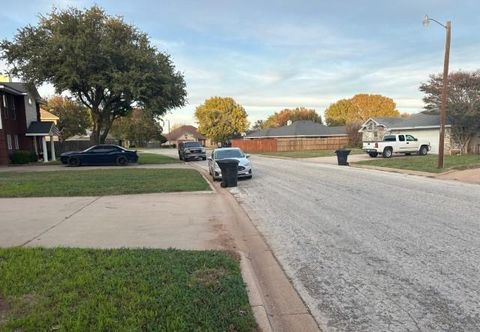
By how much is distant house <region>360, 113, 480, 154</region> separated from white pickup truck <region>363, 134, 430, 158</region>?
3287mm

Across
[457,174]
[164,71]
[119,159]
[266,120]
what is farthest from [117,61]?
[266,120]

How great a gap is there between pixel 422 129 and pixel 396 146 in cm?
720

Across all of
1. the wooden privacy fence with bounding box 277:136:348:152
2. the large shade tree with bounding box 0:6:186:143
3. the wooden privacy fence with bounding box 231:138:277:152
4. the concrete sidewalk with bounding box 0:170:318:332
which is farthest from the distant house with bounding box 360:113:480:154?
the concrete sidewalk with bounding box 0:170:318:332

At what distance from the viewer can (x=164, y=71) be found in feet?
107

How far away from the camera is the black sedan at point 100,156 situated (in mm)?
29000

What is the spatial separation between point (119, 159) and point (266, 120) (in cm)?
9336

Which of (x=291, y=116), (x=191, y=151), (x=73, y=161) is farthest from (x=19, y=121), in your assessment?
(x=291, y=116)

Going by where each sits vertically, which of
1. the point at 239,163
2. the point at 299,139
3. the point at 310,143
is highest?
the point at 239,163

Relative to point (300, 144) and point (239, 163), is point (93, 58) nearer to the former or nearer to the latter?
point (239, 163)

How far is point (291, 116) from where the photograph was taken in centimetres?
10538

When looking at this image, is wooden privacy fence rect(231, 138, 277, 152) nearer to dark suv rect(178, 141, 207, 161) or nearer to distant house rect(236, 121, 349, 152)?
distant house rect(236, 121, 349, 152)

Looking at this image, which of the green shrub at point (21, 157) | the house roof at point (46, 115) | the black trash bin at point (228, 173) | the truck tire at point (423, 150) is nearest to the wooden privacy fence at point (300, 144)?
the truck tire at point (423, 150)

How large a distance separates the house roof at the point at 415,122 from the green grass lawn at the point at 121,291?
3652 cm

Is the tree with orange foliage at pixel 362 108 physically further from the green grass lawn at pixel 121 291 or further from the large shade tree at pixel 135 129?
the green grass lawn at pixel 121 291
